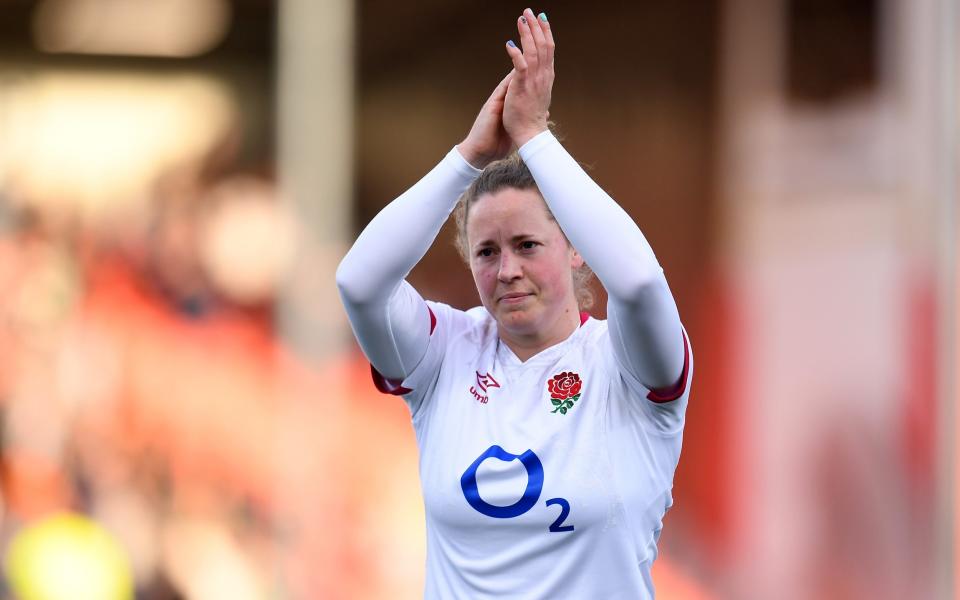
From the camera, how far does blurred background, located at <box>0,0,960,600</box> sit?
5.18 meters

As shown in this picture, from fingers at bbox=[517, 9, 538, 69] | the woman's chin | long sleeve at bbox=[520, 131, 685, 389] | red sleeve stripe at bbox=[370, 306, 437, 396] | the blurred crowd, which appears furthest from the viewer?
the blurred crowd

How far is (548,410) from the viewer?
2.23 m

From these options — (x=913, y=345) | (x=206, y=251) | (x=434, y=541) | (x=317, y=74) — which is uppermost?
(x=317, y=74)

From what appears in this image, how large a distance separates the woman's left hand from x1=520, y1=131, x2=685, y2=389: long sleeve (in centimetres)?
6

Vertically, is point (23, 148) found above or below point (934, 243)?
above

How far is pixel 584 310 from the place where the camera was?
8.66 ft

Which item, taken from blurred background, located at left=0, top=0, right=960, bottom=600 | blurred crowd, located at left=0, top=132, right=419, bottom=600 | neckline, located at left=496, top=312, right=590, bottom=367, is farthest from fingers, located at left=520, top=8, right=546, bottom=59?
blurred crowd, located at left=0, top=132, right=419, bottom=600

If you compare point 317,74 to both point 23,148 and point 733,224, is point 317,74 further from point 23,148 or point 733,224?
point 733,224

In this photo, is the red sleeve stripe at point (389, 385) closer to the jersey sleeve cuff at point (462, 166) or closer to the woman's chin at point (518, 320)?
the woman's chin at point (518, 320)

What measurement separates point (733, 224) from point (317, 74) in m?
1.91

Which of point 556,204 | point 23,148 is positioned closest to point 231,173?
point 23,148

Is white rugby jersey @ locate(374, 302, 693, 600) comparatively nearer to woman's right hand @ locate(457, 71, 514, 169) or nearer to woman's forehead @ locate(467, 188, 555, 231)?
woman's forehead @ locate(467, 188, 555, 231)

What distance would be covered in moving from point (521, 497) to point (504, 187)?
1.84 ft

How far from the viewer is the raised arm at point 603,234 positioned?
6.77 feet
